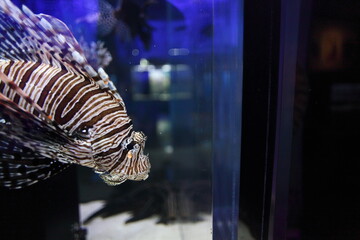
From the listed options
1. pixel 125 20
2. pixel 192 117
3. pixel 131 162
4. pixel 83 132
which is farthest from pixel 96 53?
pixel 192 117

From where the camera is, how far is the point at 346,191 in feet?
4.72

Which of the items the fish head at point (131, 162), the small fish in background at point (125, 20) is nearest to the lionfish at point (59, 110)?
the fish head at point (131, 162)

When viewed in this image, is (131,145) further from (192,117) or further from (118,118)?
(192,117)

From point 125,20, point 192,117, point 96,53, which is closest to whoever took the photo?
point 96,53

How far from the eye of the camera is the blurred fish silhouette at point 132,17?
1227mm

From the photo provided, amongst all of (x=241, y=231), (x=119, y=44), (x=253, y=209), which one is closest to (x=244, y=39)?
(x=119, y=44)

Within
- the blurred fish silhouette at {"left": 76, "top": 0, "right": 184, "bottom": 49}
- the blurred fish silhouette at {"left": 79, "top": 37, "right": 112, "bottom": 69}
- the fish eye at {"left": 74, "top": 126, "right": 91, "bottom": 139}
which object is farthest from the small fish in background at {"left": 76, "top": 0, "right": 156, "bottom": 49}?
the fish eye at {"left": 74, "top": 126, "right": 91, "bottom": 139}

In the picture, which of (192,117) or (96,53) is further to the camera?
(192,117)

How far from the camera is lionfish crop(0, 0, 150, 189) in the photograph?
1.00 metres

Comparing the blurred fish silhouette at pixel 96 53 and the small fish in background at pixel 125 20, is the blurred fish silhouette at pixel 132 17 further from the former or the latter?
the blurred fish silhouette at pixel 96 53

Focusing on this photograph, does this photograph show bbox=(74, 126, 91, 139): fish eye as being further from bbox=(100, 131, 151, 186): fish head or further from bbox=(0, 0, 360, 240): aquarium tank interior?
bbox=(100, 131, 151, 186): fish head

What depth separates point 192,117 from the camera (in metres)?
1.67

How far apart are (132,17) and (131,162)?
0.72m

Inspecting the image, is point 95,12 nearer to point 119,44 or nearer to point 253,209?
point 119,44
